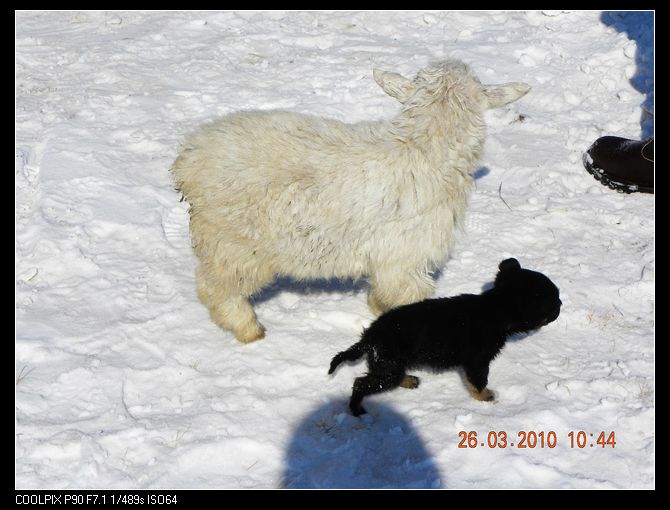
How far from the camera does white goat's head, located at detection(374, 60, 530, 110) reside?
439cm

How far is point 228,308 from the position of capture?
15.6ft

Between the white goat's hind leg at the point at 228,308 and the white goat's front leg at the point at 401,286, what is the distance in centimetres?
94

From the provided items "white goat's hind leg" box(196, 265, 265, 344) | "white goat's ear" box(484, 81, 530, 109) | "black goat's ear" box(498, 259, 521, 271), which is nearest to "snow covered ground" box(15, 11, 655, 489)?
"white goat's hind leg" box(196, 265, 265, 344)

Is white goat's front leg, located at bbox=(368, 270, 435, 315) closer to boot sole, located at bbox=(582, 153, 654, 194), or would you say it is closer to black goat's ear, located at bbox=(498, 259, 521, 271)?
black goat's ear, located at bbox=(498, 259, 521, 271)

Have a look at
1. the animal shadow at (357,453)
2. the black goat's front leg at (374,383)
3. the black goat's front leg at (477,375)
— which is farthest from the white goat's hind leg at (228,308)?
the black goat's front leg at (477,375)

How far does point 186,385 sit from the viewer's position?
450cm

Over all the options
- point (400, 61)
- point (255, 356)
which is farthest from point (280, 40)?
point (255, 356)

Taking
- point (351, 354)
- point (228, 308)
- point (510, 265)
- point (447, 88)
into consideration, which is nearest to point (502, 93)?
point (447, 88)

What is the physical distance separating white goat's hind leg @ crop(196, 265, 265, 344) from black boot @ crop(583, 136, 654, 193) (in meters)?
3.97

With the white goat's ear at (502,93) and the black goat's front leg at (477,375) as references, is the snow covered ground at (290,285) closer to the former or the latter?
the black goat's front leg at (477,375)

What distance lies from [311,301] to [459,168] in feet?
5.58

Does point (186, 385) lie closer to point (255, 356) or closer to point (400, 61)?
point (255, 356)
